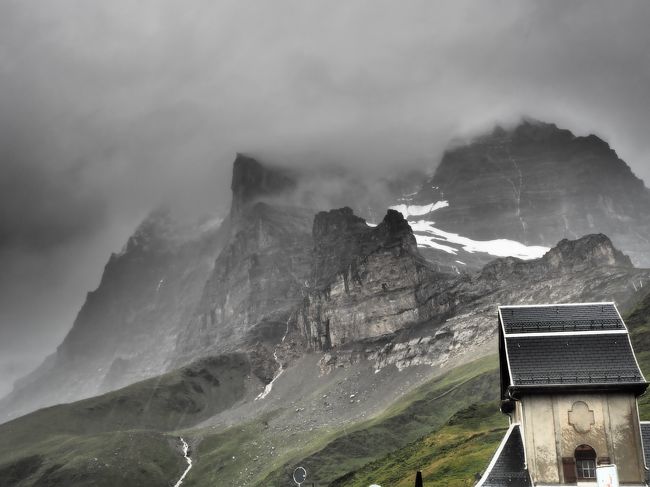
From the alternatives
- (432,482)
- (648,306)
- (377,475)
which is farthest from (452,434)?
(648,306)

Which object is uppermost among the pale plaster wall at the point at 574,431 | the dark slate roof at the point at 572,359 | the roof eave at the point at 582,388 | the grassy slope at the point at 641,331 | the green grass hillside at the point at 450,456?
the grassy slope at the point at 641,331

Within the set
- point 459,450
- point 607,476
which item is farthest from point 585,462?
point 459,450

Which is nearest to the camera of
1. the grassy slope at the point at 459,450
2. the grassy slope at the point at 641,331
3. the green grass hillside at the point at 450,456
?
the green grass hillside at the point at 450,456

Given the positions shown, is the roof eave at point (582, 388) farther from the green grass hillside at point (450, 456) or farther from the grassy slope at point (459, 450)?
the green grass hillside at point (450, 456)

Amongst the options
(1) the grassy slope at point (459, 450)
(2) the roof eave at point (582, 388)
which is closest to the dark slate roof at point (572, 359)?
(2) the roof eave at point (582, 388)

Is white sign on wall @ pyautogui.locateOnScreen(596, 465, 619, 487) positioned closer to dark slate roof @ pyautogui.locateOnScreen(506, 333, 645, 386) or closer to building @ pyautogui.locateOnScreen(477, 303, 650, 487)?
building @ pyautogui.locateOnScreen(477, 303, 650, 487)

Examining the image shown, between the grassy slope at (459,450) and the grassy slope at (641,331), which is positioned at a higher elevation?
the grassy slope at (641,331)

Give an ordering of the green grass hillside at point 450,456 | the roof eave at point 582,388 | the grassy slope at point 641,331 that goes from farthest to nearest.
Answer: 1. the grassy slope at point 641,331
2. the green grass hillside at point 450,456
3. the roof eave at point 582,388

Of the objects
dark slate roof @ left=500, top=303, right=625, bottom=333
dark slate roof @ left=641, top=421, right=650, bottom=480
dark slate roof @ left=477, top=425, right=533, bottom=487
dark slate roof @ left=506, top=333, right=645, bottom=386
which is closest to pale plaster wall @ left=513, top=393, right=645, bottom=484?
dark slate roof @ left=477, top=425, right=533, bottom=487

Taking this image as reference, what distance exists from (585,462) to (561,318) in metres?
7.41

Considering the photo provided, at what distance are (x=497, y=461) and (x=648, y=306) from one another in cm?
14623

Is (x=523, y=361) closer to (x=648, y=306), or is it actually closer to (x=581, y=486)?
(x=581, y=486)

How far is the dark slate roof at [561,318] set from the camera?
Answer: 1476 inches

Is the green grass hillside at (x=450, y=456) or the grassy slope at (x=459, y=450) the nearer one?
the green grass hillside at (x=450, y=456)
